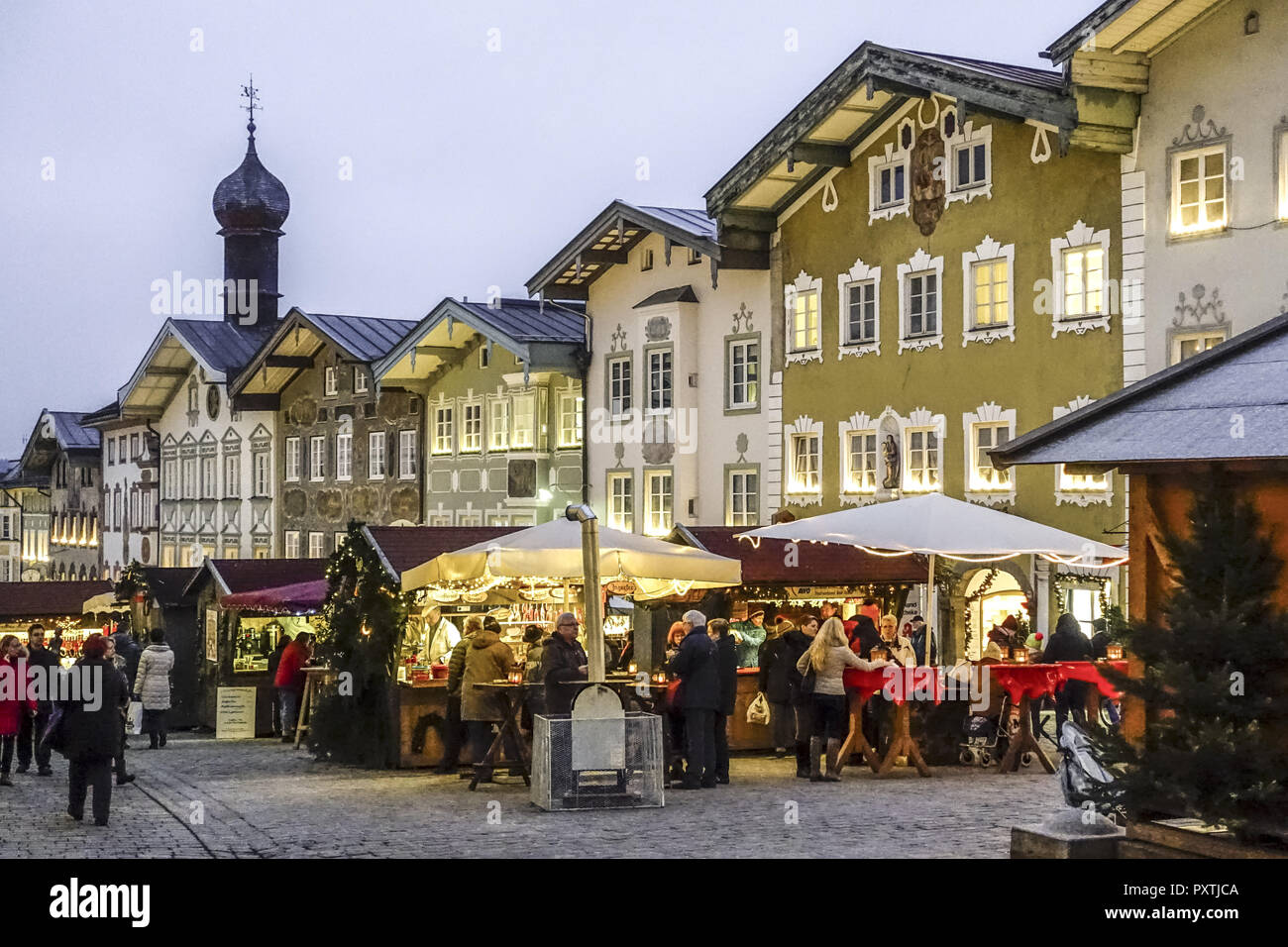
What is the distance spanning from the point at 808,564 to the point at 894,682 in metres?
5.80

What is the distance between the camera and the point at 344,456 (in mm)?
48469

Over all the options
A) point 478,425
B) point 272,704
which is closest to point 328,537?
point 478,425

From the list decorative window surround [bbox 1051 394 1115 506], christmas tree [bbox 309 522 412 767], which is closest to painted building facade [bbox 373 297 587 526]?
decorative window surround [bbox 1051 394 1115 506]

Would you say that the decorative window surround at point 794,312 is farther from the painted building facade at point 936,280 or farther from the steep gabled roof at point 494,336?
the steep gabled roof at point 494,336

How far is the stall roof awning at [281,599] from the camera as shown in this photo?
2770cm

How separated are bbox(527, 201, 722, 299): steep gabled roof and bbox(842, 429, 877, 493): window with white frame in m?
3.99

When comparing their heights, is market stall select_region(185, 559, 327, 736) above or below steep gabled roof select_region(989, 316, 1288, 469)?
below

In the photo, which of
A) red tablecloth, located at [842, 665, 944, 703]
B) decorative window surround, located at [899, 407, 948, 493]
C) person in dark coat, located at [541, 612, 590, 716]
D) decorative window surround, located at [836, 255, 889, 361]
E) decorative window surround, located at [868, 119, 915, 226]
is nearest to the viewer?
person in dark coat, located at [541, 612, 590, 716]

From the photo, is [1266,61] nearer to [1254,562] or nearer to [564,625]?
[564,625]

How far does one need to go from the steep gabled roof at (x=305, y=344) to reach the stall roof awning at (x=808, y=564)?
20812 mm

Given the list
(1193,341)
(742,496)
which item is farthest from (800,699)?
(742,496)

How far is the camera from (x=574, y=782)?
52.5 feet

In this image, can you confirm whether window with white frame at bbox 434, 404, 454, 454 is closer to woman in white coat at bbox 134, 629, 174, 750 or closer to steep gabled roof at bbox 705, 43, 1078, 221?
steep gabled roof at bbox 705, 43, 1078, 221

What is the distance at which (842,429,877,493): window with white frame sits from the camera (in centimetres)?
3109
